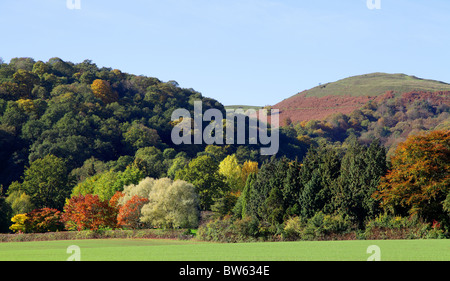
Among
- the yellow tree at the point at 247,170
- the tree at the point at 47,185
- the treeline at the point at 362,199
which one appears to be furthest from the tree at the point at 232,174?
the treeline at the point at 362,199

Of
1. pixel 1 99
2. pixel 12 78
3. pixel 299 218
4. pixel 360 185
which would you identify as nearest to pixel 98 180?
pixel 299 218

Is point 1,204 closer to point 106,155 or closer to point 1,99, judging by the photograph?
point 106,155

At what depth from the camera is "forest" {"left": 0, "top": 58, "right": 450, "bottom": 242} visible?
47.7 metres

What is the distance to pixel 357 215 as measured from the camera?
165 feet

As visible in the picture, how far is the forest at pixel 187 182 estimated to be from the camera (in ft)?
156

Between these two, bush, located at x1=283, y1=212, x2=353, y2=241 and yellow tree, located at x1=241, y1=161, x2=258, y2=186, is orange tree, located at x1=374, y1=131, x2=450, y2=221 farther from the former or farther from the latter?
yellow tree, located at x1=241, y1=161, x2=258, y2=186

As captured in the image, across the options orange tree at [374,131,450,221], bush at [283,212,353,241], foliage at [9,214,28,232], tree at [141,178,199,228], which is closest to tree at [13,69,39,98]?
foliage at [9,214,28,232]

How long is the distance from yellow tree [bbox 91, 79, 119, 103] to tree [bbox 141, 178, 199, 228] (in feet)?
295

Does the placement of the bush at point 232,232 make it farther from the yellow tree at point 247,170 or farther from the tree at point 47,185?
the yellow tree at point 247,170

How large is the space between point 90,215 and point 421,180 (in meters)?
35.9

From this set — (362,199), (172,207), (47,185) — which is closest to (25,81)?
(47,185)

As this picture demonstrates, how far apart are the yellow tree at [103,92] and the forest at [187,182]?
588cm

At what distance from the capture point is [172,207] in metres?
63.7
